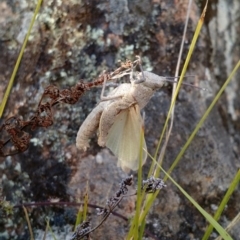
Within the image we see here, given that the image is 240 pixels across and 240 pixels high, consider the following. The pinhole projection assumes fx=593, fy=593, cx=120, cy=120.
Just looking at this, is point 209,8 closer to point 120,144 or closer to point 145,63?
point 145,63

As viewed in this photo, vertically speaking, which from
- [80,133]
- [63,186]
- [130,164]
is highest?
[80,133]

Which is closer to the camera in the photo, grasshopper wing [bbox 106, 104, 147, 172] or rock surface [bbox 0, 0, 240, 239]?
grasshopper wing [bbox 106, 104, 147, 172]

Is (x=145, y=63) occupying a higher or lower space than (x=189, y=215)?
higher

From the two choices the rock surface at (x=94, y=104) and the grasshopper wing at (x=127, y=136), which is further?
the rock surface at (x=94, y=104)

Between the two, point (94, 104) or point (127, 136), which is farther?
point (94, 104)

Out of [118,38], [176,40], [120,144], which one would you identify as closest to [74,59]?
[118,38]

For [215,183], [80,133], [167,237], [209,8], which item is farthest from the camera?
[209,8]

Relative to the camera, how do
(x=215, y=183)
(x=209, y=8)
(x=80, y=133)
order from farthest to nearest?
1. (x=209, y=8)
2. (x=215, y=183)
3. (x=80, y=133)

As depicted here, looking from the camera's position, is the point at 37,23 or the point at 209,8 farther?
the point at 209,8
